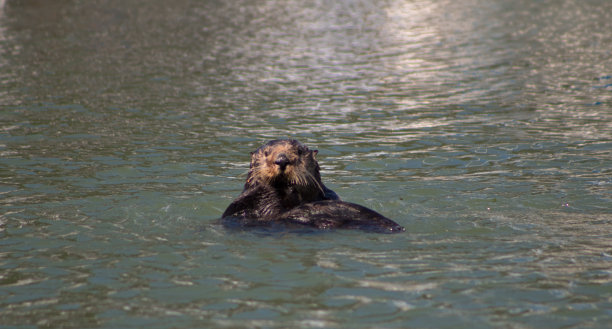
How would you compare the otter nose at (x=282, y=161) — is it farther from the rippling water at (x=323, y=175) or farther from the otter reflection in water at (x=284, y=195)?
the rippling water at (x=323, y=175)

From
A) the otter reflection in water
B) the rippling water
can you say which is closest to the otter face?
the otter reflection in water

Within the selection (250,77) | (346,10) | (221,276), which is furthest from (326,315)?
(346,10)

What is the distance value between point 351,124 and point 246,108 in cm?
198

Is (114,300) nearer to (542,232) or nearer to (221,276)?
(221,276)

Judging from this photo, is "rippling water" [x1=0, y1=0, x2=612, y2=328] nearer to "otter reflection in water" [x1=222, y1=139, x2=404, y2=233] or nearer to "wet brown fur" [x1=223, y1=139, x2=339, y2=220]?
"otter reflection in water" [x1=222, y1=139, x2=404, y2=233]

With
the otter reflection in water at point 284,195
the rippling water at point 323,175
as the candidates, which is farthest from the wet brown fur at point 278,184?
the rippling water at point 323,175

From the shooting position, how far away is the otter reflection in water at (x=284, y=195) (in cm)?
542

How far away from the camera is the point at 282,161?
18.4 ft

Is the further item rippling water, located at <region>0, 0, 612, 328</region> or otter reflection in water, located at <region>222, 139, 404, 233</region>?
otter reflection in water, located at <region>222, 139, 404, 233</region>

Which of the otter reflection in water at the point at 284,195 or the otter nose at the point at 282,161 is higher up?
the otter nose at the point at 282,161

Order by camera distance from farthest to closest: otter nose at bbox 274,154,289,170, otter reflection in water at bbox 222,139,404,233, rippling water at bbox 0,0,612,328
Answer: otter nose at bbox 274,154,289,170, otter reflection in water at bbox 222,139,404,233, rippling water at bbox 0,0,612,328

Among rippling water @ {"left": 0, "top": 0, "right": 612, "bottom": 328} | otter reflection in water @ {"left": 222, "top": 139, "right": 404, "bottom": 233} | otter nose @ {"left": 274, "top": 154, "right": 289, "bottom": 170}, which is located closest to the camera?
rippling water @ {"left": 0, "top": 0, "right": 612, "bottom": 328}

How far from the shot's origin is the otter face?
224 inches

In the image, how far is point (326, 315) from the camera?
4164 millimetres
